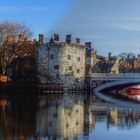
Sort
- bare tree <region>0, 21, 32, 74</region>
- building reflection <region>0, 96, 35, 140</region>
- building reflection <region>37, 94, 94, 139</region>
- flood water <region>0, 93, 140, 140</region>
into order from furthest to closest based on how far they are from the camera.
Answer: bare tree <region>0, 21, 32, 74</region> < building reflection <region>37, 94, 94, 139</region> < flood water <region>0, 93, 140, 140</region> < building reflection <region>0, 96, 35, 140</region>

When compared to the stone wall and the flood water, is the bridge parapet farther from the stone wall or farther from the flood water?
the flood water

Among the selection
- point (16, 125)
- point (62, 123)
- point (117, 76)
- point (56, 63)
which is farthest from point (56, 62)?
point (16, 125)

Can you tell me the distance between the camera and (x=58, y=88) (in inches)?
2335

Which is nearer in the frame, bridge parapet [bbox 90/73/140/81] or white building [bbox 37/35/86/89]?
bridge parapet [bbox 90/73/140/81]

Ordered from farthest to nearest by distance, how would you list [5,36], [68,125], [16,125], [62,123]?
[5,36] → [62,123] → [68,125] → [16,125]

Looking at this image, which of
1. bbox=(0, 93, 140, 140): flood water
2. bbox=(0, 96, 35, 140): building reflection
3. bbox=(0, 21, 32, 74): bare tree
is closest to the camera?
bbox=(0, 96, 35, 140): building reflection

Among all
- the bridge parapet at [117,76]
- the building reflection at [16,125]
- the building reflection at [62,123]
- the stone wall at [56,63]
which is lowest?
the building reflection at [62,123]

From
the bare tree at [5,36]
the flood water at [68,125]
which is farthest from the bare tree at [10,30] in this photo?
the flood water at [68,125]

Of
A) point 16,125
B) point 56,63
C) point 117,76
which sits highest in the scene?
point 56,63

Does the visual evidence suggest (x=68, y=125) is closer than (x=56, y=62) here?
Yes

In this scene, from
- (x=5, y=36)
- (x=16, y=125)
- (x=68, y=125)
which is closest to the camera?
(x=16, y=125)

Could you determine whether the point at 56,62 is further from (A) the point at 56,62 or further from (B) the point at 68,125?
(B) the point at 68,125

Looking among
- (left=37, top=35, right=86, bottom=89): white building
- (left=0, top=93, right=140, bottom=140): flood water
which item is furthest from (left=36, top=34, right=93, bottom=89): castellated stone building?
(left=0, top=93, right=140, bottom=140): flood water

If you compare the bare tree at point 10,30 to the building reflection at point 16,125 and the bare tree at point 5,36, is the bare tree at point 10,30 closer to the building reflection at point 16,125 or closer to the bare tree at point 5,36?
the bare tree at point 5,36
